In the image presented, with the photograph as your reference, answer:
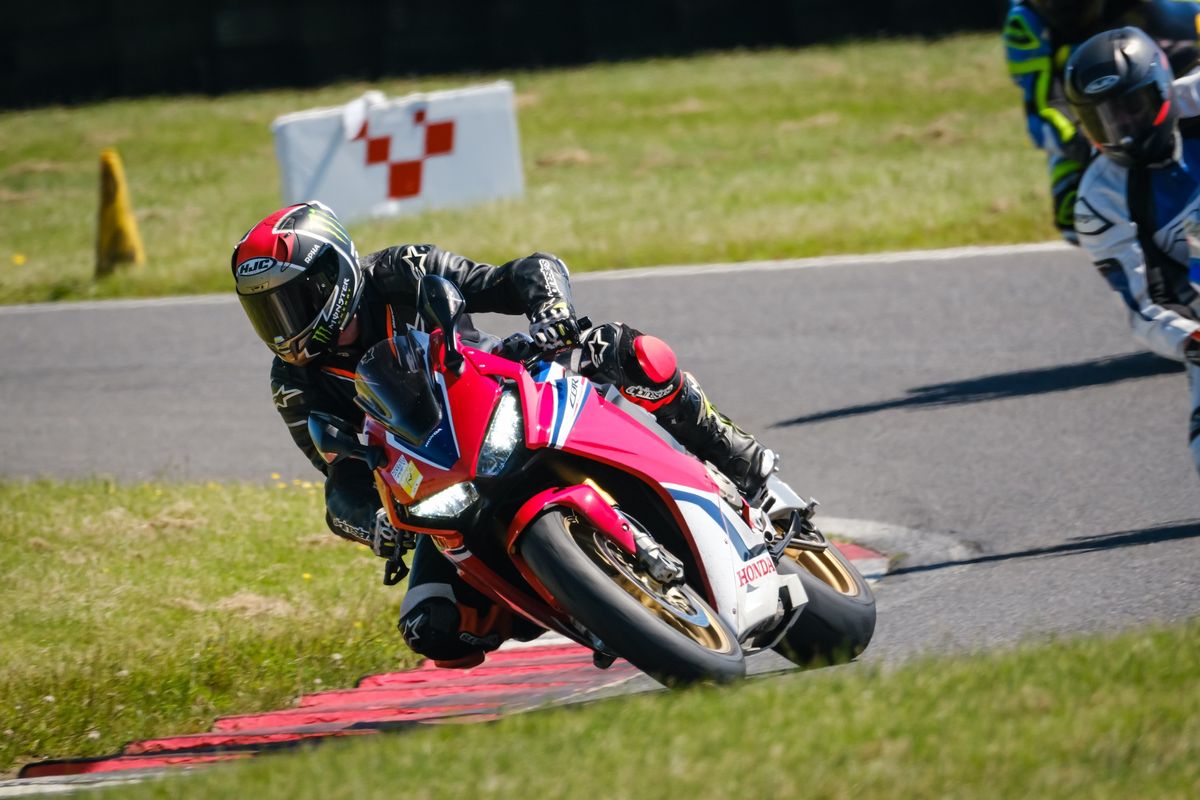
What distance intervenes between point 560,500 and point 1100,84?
2547mm

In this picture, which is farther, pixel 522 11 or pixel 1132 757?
pixel 522 11

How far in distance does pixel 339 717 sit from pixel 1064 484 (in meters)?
3.49

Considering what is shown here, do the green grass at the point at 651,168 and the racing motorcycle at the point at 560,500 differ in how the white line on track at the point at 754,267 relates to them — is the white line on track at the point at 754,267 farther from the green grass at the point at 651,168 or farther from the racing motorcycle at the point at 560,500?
the racing motorcycle at the point at 560,500

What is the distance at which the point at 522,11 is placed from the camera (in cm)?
2116

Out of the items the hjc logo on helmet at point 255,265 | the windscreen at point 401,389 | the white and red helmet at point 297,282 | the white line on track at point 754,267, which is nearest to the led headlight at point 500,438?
the windscreen at point 401,389

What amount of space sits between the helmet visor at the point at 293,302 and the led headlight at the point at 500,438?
2.63ft

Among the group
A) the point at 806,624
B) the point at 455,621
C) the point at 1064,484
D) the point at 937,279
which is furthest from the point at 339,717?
the point at 937,279

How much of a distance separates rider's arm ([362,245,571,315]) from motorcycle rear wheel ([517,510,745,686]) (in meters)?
0.97

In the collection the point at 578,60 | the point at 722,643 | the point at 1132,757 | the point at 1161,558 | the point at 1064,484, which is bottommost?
the point at 578,60

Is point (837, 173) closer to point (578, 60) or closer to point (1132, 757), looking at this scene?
point (578, 60)

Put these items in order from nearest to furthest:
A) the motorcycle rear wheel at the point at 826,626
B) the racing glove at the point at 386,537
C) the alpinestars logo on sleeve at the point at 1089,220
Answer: the racing glove at the point at 386,537
the motorcycle rear wheel at the point at 826,626
the alpinestars logo on sleeve at the point at 1089,220

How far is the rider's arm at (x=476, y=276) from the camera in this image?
4945mm

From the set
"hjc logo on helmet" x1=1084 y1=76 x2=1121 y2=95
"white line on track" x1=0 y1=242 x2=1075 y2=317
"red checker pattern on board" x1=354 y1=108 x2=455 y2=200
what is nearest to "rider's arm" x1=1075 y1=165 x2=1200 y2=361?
"hjc logo on helmet" x1=1084 y1=76 x2=1121 y2=95

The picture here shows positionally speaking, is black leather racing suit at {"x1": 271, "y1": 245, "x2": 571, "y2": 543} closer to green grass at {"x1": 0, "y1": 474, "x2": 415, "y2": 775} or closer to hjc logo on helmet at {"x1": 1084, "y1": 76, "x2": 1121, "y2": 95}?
green grass at {"x1": 0, "y1": 474, "x2": 415, "y2": 775}
